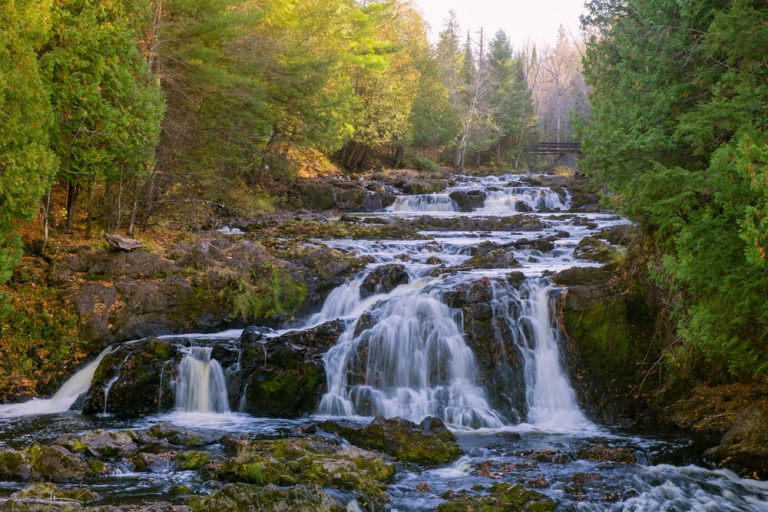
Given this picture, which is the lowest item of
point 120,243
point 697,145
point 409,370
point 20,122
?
point 409,370

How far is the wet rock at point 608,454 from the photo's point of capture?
25.4ft

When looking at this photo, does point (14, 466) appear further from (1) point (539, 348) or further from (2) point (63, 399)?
(1) point (539, 348)

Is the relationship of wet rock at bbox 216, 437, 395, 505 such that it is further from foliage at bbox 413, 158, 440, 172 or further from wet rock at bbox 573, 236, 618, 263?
foliage at bbox 413, 158, 440, 172

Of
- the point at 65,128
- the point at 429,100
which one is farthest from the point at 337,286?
the point at 429,100

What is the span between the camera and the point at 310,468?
684cm

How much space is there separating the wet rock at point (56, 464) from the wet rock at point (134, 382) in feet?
9.32

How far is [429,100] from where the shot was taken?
4272 centimetres

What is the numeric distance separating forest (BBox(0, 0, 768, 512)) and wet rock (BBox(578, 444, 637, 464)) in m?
0.05

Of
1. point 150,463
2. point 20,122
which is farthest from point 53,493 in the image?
point 20,122

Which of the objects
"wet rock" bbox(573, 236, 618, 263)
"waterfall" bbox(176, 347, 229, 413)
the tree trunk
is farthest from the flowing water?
the tree trunk

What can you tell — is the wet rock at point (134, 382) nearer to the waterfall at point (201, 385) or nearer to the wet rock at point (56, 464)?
the waterfall at point (201, 385)

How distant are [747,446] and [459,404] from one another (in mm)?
4039

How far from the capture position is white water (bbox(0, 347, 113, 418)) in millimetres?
9812

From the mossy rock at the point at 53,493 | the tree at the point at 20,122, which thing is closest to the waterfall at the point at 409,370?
the mossy rock at the point at 53,493
